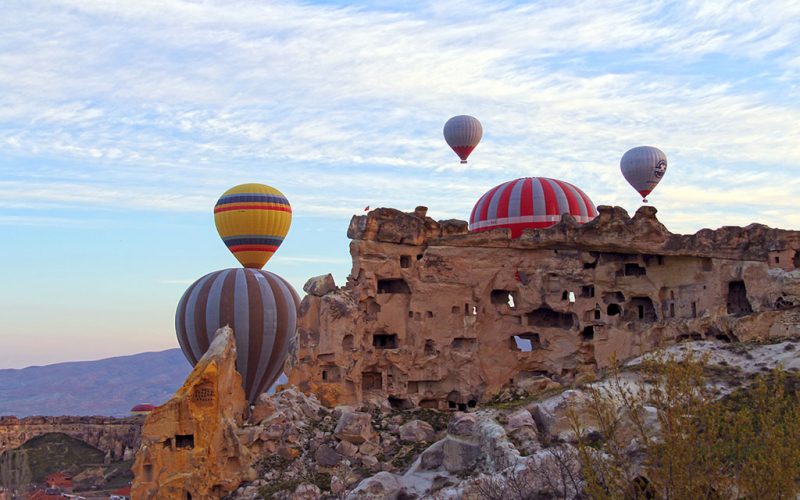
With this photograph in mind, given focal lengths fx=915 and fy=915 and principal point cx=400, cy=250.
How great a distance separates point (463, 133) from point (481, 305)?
1745 centimetres

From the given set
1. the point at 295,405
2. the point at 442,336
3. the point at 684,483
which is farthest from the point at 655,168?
the point at 684,483

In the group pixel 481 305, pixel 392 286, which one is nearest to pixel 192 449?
pixel 392 286

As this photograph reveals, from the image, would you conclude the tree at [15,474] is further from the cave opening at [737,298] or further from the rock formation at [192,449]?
the cave opening at [737,298]

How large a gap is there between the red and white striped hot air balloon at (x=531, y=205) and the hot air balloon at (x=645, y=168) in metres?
2.69

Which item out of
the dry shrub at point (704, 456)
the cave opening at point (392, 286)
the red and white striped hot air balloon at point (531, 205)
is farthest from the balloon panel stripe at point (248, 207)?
the dry shrub at point (704, 456)

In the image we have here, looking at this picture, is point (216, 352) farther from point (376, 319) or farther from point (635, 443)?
point (635, 443)

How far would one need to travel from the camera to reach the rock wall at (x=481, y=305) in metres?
31.9

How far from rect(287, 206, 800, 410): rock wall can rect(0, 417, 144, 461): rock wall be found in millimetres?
30608

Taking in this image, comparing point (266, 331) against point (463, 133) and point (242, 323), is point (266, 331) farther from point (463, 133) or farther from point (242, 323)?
point (463, 133)

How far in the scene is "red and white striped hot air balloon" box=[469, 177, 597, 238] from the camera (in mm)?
42281

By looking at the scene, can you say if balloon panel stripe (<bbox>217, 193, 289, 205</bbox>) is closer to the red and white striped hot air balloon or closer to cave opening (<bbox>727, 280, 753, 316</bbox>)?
the red and white striped hot air balloon

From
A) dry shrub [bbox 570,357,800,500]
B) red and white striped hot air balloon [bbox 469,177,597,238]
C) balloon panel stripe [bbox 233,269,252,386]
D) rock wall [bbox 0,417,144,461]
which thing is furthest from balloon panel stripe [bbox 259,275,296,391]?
dry shrub [bbox 570,357,800,500]

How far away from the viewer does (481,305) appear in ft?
111

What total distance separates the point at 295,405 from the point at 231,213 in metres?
28.6
